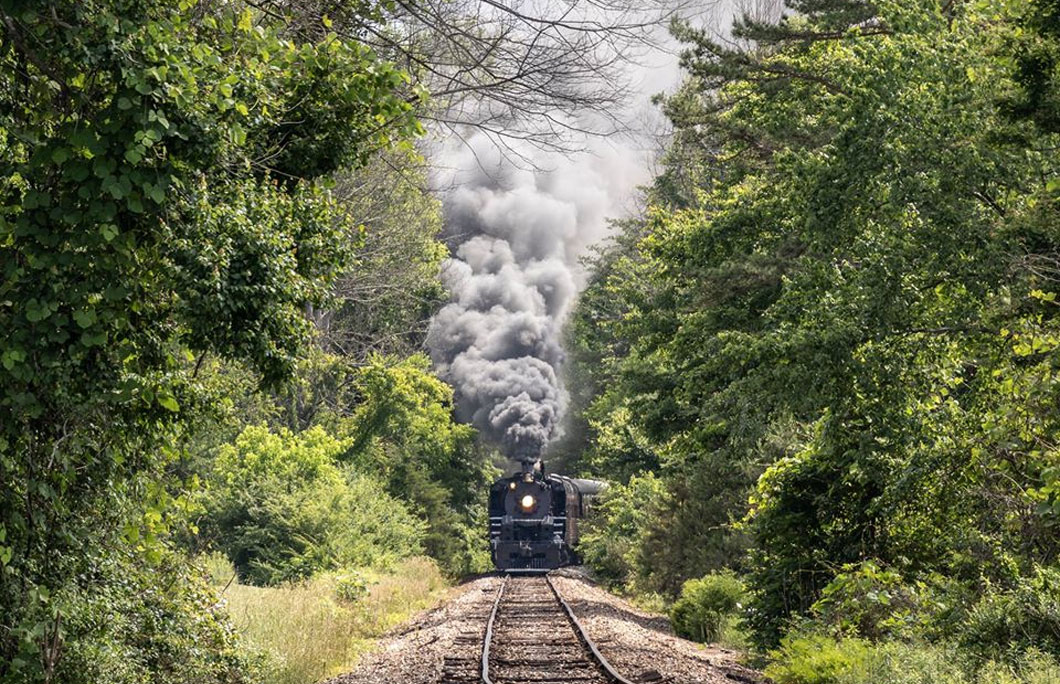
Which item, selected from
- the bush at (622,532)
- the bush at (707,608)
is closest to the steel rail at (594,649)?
the bush at (707,608)

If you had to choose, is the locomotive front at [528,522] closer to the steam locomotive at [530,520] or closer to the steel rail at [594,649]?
the steam locomotive at [530,520]

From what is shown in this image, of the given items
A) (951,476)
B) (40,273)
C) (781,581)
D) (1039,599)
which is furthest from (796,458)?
(40,273)

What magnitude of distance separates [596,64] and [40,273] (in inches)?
216

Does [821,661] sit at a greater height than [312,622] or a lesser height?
lesser

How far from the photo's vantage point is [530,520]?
4034 centimetres

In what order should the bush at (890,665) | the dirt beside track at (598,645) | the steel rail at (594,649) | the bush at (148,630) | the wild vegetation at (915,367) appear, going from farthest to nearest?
the dirt beside track at (598,645) < the steel rail at (594,649) < the wild vegetation at (915,367) < the bush at (890,665) < the bush at (148,630)

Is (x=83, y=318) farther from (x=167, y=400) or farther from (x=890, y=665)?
(x=890, y=665)

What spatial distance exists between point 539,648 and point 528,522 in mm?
22778

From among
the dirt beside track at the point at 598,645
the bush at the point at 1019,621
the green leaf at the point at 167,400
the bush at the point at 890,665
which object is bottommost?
the dirt beside track at the point at 598,645

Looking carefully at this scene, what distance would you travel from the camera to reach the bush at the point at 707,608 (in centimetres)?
2120

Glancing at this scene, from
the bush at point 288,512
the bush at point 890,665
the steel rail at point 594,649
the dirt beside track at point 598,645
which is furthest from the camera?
the bush at point 288,512

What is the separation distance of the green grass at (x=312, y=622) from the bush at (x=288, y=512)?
1.78 metres

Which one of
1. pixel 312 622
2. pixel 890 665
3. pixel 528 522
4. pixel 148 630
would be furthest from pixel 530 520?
pixel 148 630

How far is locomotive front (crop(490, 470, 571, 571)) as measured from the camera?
40.2 m
